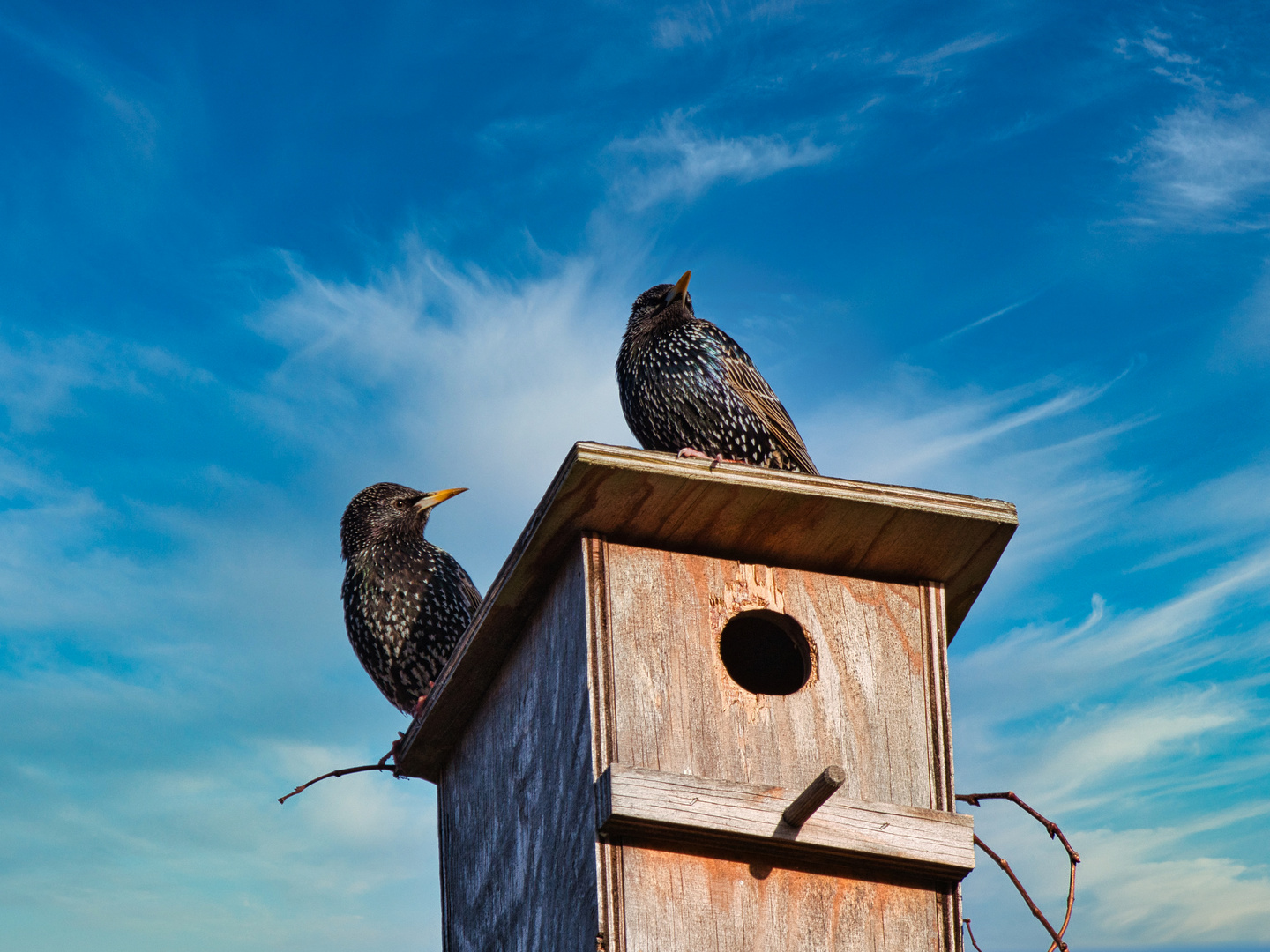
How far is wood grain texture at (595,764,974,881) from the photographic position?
312 centimetres

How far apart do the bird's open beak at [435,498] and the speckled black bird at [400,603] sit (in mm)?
127

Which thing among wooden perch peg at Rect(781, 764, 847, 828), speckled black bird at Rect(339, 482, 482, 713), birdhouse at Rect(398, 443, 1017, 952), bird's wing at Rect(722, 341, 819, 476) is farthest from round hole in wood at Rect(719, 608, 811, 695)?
speckled black bird at Rect(339, 482, 482, 713)

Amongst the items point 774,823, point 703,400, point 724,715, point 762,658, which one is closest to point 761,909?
point 774,823

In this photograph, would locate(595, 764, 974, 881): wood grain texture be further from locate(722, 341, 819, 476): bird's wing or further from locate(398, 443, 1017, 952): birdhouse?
locate(722, 341, 819, 476): bird's wing

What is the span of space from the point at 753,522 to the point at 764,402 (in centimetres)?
207

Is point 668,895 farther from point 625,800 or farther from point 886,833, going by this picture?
point 886,833

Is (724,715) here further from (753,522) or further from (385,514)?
(385,514)

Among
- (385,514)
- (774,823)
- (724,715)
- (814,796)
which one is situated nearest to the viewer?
(814,796)

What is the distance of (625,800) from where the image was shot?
310cm

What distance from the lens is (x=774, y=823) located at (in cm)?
317

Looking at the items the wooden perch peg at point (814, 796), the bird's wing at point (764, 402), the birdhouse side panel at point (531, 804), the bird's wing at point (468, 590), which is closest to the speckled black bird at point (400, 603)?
the bird's wing at point (468, 590)

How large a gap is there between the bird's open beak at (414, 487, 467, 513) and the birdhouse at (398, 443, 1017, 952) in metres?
2.32

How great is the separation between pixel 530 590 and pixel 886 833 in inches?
43.3

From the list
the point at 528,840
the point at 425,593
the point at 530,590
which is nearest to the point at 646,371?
the point at 425,593
